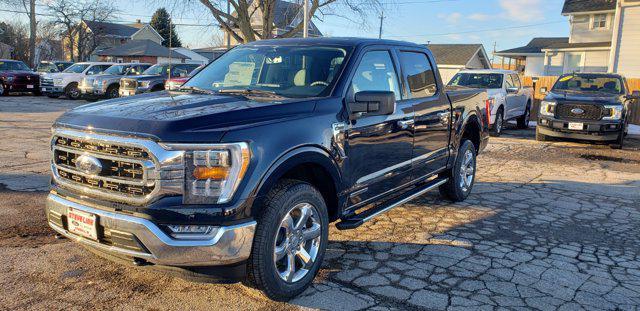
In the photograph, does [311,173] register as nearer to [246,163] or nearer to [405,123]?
[246,163]

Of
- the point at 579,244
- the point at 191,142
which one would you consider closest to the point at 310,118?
the point at 191,142

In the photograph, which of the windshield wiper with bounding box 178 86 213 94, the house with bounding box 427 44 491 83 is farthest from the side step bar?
the house with bounding box 427 44 491 83

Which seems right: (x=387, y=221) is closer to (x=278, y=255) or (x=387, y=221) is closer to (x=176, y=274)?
(x=278, y=255)

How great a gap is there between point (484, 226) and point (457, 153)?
1062 mm

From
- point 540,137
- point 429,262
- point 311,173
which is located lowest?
point 429,262

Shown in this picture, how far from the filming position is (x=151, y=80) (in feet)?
61.1

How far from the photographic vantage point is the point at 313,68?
435 cm

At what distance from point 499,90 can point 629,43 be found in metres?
14.5

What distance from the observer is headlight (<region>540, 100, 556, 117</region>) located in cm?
1206

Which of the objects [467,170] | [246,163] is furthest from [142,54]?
[246,163]

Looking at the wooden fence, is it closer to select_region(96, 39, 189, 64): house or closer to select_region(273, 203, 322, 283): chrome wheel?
select_region(273, 203, 322, 283): chrome wheel

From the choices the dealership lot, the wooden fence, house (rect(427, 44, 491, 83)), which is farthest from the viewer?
house (rect(427, 44, 491, 83))

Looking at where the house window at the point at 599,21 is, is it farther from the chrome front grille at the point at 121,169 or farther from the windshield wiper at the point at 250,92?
the chrome front grille at the point at 121,169

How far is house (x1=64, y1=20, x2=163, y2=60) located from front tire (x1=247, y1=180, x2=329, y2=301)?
56048 mm
